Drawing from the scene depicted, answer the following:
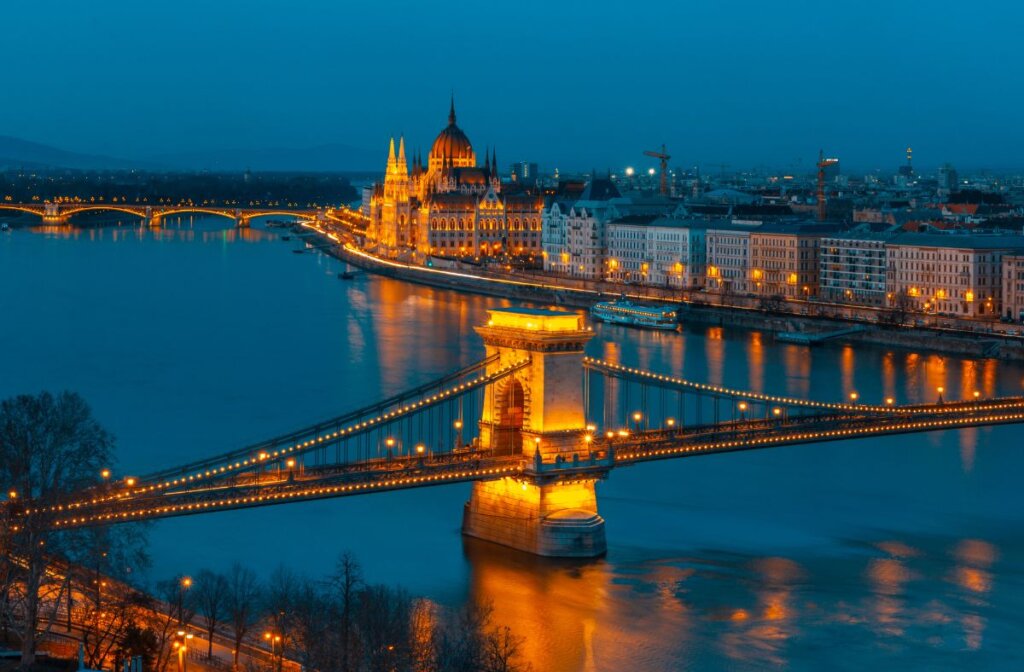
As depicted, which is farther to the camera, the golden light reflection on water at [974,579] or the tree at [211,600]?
the golden light reflection on water at [974,579]

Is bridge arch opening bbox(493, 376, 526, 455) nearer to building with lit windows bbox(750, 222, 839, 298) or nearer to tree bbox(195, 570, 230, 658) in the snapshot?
tree bbox(195, 570, 230, 658)

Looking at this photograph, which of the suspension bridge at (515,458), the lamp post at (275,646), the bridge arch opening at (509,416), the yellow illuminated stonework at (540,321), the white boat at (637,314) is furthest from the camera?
the white boat at (637,314)

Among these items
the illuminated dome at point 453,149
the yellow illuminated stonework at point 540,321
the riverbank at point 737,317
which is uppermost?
the illuminated dome at point 453,149

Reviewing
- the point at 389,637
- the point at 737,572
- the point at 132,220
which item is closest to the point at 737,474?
the point at 737,572

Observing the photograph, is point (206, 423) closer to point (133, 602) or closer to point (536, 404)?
point (536, 404)

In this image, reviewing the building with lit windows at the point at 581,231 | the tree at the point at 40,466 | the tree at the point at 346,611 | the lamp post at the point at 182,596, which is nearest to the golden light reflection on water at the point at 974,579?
the tree at the point at 346,611

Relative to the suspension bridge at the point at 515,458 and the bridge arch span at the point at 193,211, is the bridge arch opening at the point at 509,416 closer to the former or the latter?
the suspension bridge at the point at 515,458

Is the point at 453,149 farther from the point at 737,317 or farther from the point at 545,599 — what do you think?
the point at 545,599

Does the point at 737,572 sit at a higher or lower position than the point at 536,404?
lower
